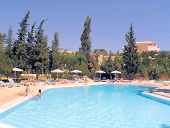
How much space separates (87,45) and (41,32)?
13509mm

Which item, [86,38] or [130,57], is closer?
[130,57]

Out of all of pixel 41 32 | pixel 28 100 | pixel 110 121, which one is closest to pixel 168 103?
pixel 110 121

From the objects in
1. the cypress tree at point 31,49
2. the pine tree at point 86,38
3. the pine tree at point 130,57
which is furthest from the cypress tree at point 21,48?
the pine tree at point 130,57

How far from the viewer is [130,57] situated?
4044cm

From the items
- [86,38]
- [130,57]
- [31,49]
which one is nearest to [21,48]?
[31,49]

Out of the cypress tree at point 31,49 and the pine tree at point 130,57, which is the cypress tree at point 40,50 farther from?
the pine tree at point 130,57

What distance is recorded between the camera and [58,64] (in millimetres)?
38812

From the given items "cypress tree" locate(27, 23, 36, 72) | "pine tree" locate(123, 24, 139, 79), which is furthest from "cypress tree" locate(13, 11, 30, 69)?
"pine tree" locate(123, 24, 139, 79)

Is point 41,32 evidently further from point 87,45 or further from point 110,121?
point 110,121

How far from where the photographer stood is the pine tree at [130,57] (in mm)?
39859

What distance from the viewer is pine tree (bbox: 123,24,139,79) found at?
39.9m

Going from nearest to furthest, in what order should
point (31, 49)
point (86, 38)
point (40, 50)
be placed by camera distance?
point (40, 50) < point (31, 49) < point (86, 38)

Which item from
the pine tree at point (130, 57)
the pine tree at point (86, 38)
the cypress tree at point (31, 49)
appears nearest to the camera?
the cypress tree at point (31, 49)

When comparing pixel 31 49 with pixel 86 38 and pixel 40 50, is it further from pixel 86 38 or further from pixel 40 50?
pixel 86 38
